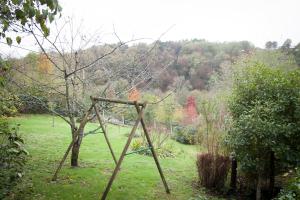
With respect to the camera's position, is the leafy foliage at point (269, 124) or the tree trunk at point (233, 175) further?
the tree trunk at point (233, 175)

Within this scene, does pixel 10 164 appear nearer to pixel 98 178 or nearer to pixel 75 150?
pixel 98 178

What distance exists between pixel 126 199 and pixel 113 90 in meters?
3.69

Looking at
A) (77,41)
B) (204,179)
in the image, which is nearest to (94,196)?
(204,179)

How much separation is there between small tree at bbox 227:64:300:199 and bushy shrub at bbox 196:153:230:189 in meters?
0.75

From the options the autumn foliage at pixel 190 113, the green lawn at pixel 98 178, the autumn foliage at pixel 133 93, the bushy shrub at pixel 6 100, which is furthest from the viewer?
the autumn foliage at pixel 190 113

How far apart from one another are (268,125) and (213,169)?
6.78ft

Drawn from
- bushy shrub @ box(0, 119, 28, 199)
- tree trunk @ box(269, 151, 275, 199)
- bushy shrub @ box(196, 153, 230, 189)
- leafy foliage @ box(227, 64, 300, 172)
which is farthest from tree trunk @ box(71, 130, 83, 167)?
tree trunk @ box(269, 151, 275, 199)

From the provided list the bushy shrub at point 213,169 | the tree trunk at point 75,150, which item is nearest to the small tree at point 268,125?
the bushy shrub at point 213,169

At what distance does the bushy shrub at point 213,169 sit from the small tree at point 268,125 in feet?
2.47

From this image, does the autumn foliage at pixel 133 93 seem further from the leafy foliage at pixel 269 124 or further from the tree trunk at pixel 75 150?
the leafy foliage at pixel 269 124

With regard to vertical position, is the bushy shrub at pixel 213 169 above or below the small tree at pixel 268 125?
below

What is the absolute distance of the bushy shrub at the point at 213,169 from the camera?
793 centimetres

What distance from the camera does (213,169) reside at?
7.90 meters

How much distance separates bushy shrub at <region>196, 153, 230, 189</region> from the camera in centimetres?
793
